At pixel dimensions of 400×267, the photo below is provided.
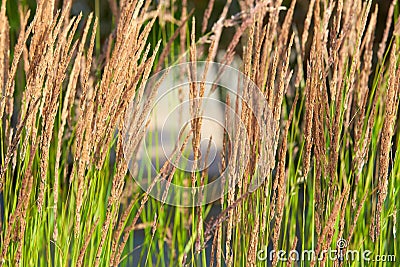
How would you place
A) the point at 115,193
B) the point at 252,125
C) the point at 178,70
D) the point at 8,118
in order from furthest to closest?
the point at 178,70 < the point at 8,118 < the point at 252,125 < the point at 115,193

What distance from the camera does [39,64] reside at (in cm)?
105

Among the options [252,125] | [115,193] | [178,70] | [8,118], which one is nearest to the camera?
[115,193]

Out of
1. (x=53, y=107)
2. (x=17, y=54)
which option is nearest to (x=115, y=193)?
(x=53, y=107)

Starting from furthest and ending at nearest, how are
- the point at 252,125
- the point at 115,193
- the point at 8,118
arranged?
1. the point at 8,118
2. the point at 252,125
3. the point at 115,193

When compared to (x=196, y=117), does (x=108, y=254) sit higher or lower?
lower

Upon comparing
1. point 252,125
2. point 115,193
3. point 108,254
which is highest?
point 252,125

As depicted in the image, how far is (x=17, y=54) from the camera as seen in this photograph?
1061mm

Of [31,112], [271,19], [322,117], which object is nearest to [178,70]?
[271,19]

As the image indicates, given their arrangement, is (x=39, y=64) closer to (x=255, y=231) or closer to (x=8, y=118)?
(x=8, y=118)

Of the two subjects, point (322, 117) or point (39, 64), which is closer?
point (39, 64)

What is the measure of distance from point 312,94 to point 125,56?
0.32m

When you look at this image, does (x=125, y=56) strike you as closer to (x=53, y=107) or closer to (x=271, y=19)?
(x=53, y=107)

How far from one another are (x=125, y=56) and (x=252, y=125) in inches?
10.2

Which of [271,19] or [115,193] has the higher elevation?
[271,19]
